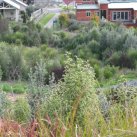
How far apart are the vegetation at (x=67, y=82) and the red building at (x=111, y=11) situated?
48.5 inches

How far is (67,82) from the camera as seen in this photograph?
5074 millimetres

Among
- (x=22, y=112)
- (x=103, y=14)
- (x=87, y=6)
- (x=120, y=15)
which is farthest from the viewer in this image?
Answer: (x=87, y=6)

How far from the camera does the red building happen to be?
121 feet

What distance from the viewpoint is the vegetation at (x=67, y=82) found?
3.49 metres

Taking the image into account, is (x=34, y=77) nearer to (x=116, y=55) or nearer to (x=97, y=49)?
(x=116, y=55)

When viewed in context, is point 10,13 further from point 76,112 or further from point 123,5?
point 76,112

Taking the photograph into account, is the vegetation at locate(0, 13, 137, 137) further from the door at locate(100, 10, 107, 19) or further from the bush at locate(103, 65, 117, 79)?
the door at locate(100, 10, 107, 19)

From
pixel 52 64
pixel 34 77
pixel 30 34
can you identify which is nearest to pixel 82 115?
pixel 34 77

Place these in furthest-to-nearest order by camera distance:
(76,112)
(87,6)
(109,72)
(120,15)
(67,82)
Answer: (87,6), (120,15), (109,72), (67,82), (76,112)

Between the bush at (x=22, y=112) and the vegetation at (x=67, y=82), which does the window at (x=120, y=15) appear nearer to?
the vegetation at (x=67, y=82)

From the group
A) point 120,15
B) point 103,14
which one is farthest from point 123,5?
point 103,14

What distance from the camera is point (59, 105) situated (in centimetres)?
491

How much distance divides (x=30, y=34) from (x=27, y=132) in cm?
2593

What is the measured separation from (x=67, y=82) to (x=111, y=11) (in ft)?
107
